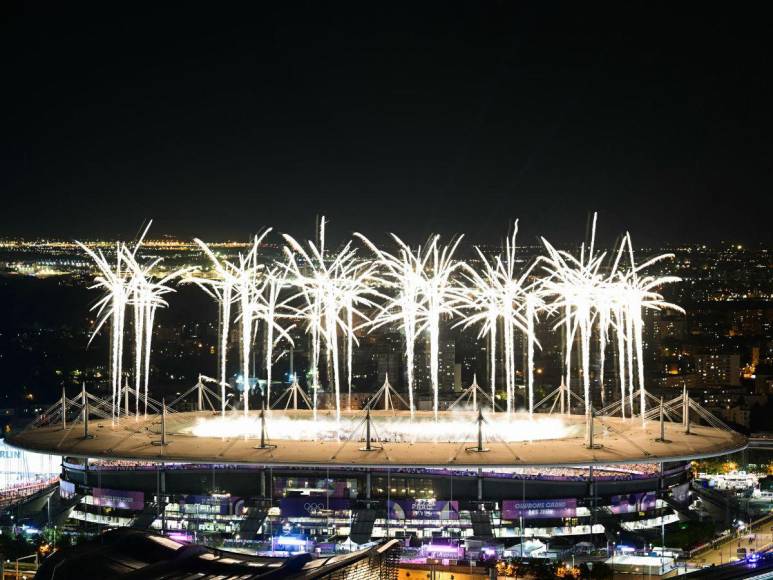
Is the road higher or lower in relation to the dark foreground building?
lower

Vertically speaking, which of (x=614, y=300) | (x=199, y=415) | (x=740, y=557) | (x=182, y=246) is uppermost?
(x=182, y=246)

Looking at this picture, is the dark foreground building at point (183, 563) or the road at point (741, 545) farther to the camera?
the road at point (741, 545)

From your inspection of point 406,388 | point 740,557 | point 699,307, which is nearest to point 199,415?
point 740,557

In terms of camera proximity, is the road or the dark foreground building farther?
the road

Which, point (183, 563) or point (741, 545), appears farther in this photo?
point (741, 545)

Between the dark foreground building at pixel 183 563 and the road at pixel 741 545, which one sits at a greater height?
the dark foreground building at pixel 183 563

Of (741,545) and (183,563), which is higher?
(183,563)

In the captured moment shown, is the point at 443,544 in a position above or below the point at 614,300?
below

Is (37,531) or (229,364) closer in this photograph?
(37,531)

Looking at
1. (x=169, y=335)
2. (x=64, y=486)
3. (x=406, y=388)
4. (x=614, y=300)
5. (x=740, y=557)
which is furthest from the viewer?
(x=169, y=335)

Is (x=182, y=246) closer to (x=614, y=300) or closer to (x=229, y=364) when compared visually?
(x=229, y=364)

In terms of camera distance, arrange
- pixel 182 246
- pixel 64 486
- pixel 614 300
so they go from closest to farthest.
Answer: pixel 64 486 < pixel 614 300 < pixel 182 246
